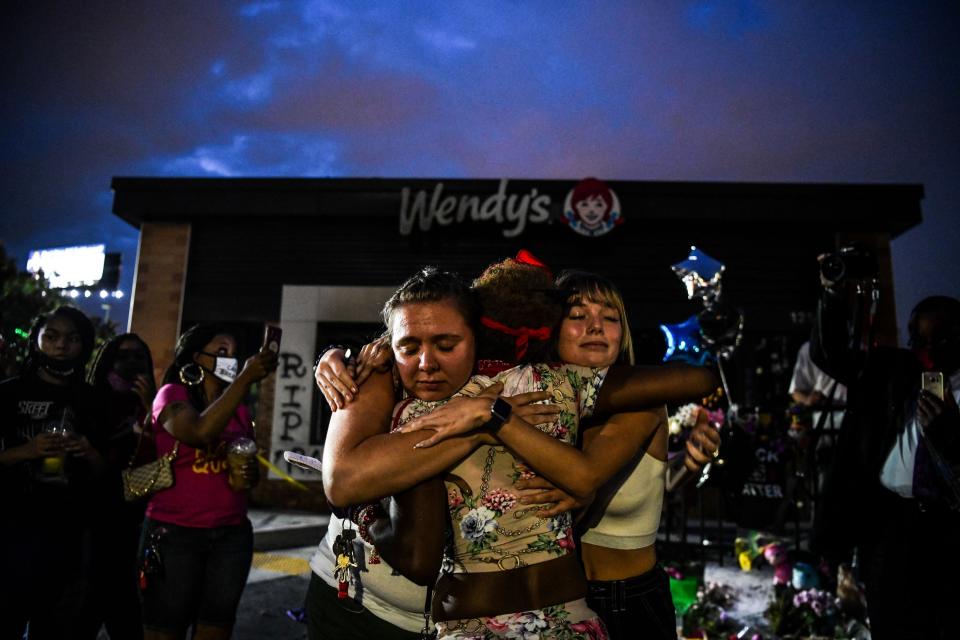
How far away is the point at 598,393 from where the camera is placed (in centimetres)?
167


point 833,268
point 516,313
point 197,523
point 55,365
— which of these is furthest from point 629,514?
point 55,365

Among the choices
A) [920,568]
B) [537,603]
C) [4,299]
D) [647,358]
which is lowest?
[920,568]

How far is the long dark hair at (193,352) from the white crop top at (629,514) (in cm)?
243

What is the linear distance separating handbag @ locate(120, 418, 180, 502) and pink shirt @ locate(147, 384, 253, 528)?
0.05 metres

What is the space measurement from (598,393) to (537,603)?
1.99ft

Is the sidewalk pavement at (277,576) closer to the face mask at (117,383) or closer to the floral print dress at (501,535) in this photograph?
the face mask at (117,383)

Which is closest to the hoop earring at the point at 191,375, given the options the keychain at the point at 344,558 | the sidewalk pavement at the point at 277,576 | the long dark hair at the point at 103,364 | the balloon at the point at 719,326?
the long dark hair at the point at 103,364

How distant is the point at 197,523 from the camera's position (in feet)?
9.84

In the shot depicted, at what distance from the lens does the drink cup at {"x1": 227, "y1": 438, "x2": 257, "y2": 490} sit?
10.3 ft

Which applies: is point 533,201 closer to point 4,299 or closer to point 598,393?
point 598,393

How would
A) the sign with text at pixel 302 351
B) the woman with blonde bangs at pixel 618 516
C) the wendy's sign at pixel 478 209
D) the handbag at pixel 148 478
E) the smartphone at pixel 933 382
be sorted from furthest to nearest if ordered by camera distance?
the wendy's sign at pixel 478 209 → the sign with text at pixel 302 351 → the handbag at pixel 148 478 → the smartphone at pixel 933 382 → the woman with blonde bangs at pixel 618 516

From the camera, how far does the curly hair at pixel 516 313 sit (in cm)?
162

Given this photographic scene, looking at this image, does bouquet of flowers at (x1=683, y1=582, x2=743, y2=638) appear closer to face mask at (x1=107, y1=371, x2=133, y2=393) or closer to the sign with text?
face mask at (x1=107, y1=371, x2=133, y2=393)

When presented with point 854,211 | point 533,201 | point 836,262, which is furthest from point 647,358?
point 854,211
